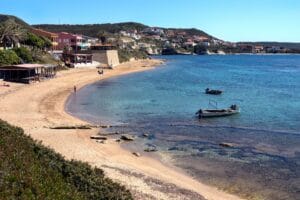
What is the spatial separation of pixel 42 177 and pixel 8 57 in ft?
224

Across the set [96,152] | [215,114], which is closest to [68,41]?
[215,114]

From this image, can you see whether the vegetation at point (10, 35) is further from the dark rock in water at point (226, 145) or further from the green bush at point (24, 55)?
the dark rock in water at point (226, 145)

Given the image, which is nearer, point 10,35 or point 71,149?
point 71,149

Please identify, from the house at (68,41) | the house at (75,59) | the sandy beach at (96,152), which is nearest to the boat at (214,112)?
the sandy beach at (96,152)

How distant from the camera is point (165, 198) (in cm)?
2152

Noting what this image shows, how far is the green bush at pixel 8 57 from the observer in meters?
79.0

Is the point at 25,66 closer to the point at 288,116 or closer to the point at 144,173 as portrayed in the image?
the point at 288,116

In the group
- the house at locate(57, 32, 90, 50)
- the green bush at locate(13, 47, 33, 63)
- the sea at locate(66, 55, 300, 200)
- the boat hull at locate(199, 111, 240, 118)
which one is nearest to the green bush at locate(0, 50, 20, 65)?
the green bush at locate(13, 47, 33, 63)

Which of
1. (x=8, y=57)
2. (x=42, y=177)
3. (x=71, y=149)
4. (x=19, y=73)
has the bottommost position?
(x=71, y=149)

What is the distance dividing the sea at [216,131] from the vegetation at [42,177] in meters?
8.95

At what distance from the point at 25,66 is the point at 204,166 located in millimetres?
46853

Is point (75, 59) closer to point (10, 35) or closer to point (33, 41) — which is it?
point (33, 41)

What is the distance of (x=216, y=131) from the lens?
40.8 meters

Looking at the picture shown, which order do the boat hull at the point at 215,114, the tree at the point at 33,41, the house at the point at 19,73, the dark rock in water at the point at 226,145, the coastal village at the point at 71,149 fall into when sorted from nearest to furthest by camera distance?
1. the coastal village at the point at 71,149
2. the dark rock in water at the point at 226,145
3. the boat hull at the point at 215,114
4. the house at the point at 19,73
5. the tree at the point at 33,41
